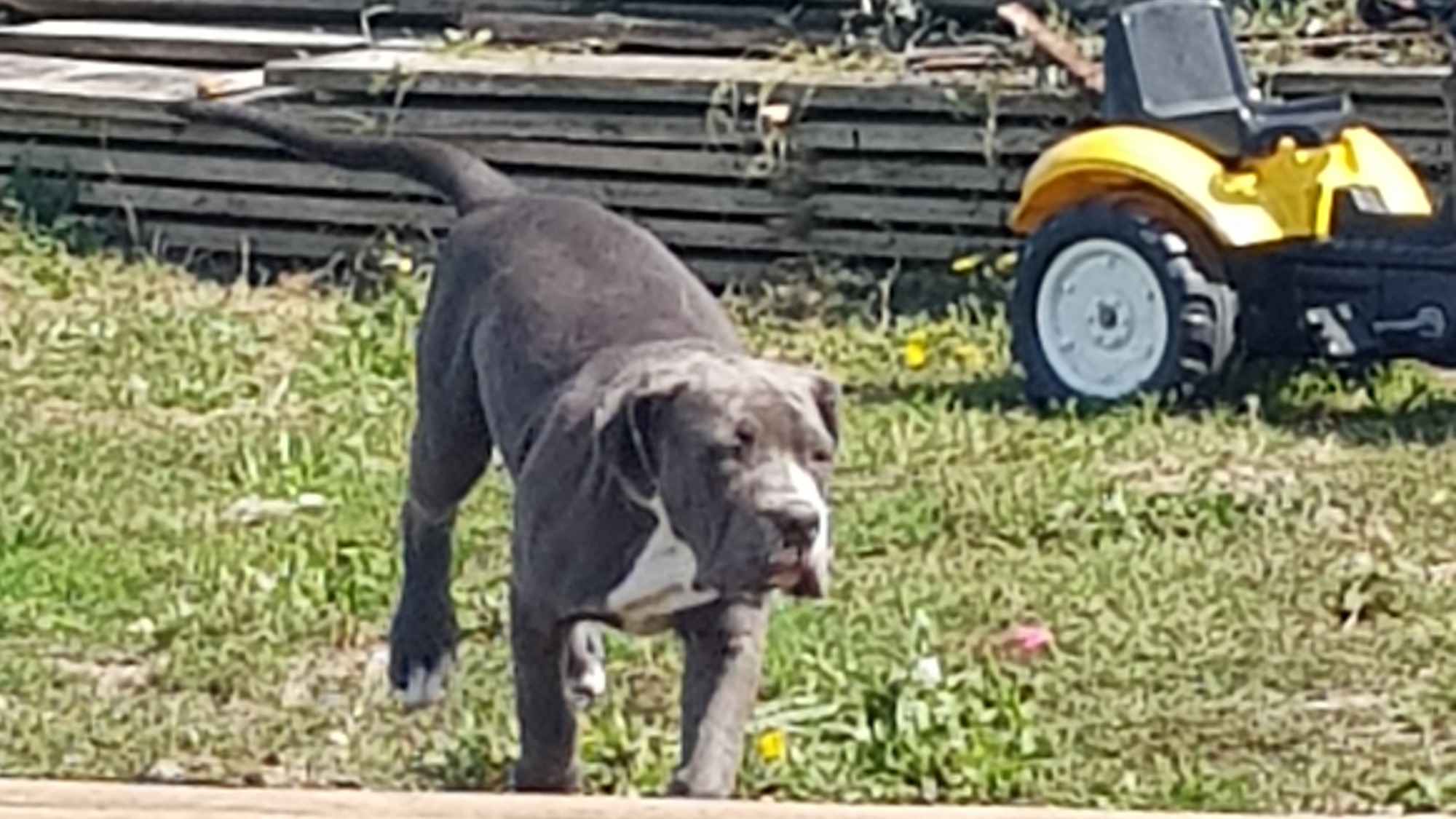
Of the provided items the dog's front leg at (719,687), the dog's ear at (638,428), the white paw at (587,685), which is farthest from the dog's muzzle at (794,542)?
the white paw at (587,685)

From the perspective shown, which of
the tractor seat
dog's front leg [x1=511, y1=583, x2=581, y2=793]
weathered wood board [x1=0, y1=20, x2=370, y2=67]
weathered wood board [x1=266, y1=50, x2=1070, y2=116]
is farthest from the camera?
weathered wood board [x1=0, y1=20, x2=370, y2=67]

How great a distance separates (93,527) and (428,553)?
1.42 meters

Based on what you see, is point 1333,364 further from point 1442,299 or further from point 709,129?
point 709,129

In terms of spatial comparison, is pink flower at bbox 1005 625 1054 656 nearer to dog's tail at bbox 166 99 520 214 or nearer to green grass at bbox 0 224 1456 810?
green grass at bbox 0 224 1456 810

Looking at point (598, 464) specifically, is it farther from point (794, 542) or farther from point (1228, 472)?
point (1228, 472)

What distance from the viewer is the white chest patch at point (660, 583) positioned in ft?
16.8

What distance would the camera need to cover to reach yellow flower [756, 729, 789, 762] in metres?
6.00

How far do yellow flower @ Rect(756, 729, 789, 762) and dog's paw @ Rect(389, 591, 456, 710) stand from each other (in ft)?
2.19

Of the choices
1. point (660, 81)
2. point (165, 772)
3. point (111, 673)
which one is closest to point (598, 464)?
point (165, 772)

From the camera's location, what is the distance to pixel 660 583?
5211mm

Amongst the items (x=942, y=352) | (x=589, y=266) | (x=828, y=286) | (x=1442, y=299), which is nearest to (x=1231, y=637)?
(x=589, y=266)

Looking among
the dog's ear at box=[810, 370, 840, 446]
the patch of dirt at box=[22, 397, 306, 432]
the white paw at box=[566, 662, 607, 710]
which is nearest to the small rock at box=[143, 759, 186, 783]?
the white paw at box=[566, 662, 607, 710]

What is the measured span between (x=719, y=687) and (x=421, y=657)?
3.93 feet

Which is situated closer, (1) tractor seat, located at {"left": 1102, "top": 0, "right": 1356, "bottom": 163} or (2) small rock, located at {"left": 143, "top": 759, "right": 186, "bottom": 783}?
(2) small rock, located at {"left": 143, "top": 759, "right": 186, "bottom": 783}
